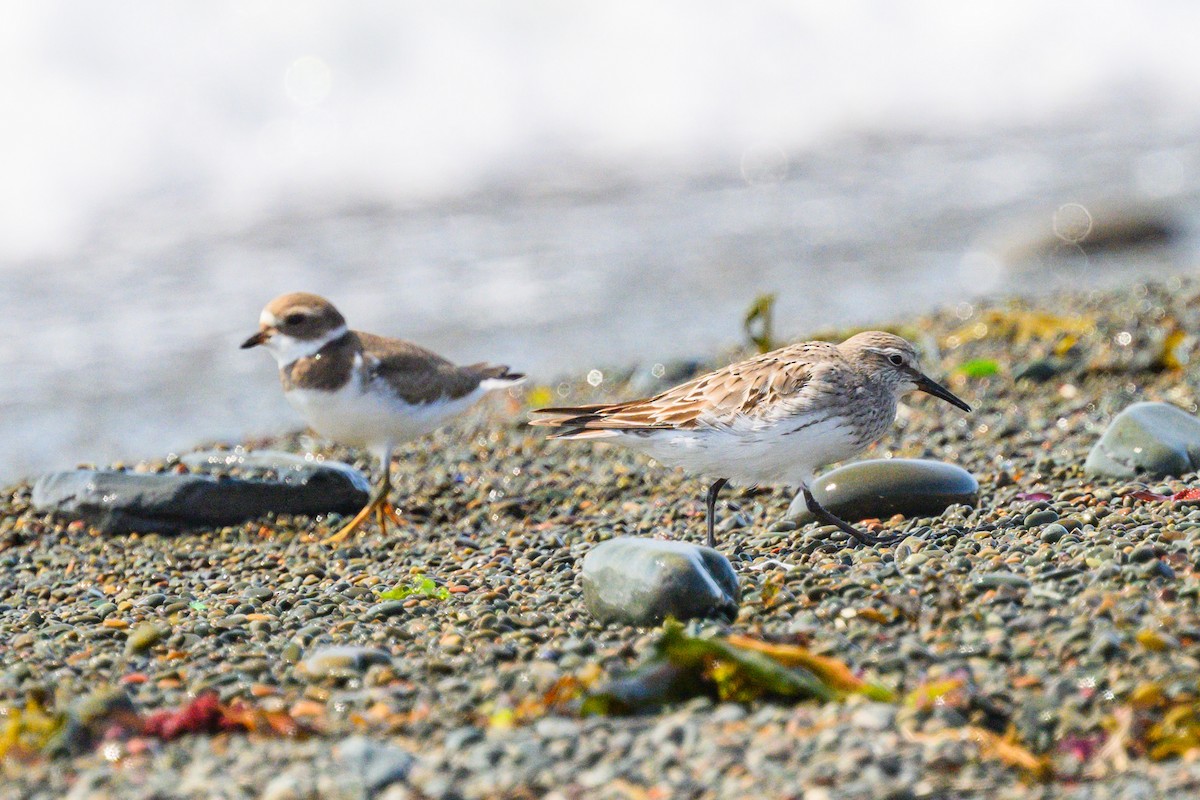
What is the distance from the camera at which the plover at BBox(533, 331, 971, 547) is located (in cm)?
505

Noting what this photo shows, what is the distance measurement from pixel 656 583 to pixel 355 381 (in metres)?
2.70

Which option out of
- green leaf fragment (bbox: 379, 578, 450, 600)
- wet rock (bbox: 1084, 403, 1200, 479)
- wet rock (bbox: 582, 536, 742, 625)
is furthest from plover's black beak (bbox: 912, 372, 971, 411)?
green leaf fragment (bbox: 379, 578, 450, 600)

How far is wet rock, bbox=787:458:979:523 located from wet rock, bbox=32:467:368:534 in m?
2.46

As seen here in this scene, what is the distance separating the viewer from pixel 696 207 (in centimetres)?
1453

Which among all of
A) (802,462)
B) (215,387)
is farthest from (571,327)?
(802,462)

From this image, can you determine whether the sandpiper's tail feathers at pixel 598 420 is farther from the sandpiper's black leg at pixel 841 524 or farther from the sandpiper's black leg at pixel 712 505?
the sandpiper's black leg at pixel 841 524

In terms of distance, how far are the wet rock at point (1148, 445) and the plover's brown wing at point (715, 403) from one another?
4.02ft

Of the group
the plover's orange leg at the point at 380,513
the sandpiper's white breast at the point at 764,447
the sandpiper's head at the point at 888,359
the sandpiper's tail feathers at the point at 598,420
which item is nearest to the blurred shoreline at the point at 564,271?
the plover's orange leg at the point at 380,513

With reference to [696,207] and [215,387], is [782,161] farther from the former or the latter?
[215,387]

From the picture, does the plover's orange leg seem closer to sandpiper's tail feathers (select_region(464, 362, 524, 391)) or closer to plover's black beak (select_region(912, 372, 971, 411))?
sandpiper's tail feathers (select_region(464, 362, 524, 391))

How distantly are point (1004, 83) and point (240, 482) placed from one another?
638 inches

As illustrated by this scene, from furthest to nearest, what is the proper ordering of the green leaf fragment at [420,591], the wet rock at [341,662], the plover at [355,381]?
the plover at [355,381]
the green leaf fragment at [420,591]
the wet rock at [341,662]

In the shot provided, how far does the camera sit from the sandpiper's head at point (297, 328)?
21.6 ft

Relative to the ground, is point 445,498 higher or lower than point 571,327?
lower
